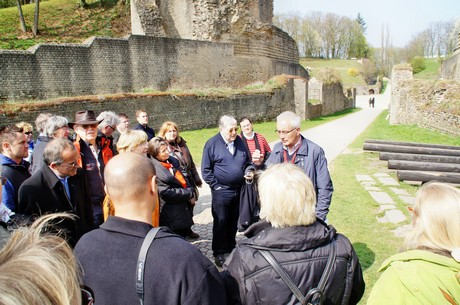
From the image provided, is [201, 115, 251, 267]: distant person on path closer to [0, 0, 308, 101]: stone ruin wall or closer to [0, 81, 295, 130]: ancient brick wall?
[0, 81, 295, 130]: ancient brick wall

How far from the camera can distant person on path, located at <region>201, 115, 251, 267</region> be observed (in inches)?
171

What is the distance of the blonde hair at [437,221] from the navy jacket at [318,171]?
5.47ft

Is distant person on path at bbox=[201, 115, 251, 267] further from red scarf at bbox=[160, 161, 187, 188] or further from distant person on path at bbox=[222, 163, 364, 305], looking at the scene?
distant person on path at bbox=[222, 163, 364, 305]

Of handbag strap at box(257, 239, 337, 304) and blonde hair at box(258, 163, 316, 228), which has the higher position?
blonde hair at box(258, 163, 316, 228)

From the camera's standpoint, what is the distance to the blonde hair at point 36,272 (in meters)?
0.86

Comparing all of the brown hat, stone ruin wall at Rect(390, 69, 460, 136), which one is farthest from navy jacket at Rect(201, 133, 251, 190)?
stone ruin wall at Rect(390, 69, 460, 136)

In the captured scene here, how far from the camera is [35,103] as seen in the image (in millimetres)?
11617

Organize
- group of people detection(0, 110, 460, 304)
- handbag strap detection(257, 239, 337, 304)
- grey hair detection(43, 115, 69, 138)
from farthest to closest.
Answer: grey hair detection(43, 115, 69, 138)
handbag strap detection(257, 239, 337, 304)
group of people detection(0, 110, 460, 304)

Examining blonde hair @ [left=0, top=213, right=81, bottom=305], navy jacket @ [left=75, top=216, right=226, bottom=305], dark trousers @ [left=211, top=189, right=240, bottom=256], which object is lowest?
dark trousers @ [left=211, top=189, right=240, bottom=256]

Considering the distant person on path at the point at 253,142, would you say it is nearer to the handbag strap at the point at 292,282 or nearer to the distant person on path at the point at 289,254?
the distant person on path at the point at 289,254

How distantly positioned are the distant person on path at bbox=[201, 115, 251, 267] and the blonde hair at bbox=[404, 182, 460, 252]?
105 inches

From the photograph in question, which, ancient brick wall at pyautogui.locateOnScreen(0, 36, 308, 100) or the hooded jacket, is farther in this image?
ancient brick wall at pyautogui.locateOnScreen(0, 36, 308, 100)

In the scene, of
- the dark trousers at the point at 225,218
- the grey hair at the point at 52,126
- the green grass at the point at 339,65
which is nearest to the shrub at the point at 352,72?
the green grass at the point at 339,65

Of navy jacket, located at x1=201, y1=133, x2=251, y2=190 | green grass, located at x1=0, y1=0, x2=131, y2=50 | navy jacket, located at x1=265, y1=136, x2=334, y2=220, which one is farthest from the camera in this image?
green grass, located at x1=0, y1=0, x2=131, y2=50
